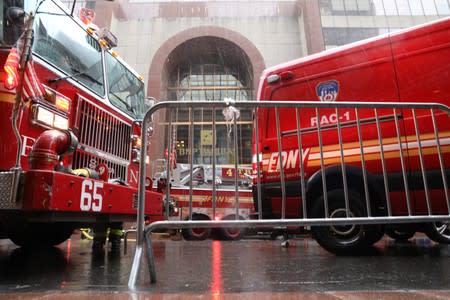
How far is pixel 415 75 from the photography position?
4.05m

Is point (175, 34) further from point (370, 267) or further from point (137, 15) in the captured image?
point (370, 267)

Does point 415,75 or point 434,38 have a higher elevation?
point 434,38

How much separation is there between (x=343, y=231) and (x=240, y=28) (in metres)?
19.9

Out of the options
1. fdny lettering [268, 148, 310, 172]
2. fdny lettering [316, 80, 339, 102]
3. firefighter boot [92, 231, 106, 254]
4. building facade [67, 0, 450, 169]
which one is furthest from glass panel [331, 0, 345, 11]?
firefighter boot [92, 231, 106, 254]

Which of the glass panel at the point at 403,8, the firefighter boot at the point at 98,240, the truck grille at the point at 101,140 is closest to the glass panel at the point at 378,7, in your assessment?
the glass panel at the point at 403,8

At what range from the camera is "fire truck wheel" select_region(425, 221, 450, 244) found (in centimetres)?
481

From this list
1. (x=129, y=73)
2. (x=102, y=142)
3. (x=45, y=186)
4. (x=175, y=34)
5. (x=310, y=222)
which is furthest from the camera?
(x=175, y=34)

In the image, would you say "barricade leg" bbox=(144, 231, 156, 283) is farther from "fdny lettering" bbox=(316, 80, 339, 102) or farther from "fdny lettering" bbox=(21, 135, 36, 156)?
"fdny lettering" bbox=(316, 80, 339, 102)

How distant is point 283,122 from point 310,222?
8.17ft

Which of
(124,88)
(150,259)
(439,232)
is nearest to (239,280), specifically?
(150,259)

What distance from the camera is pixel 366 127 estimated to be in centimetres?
408

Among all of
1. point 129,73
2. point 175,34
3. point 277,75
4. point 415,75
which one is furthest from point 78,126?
point 175,34

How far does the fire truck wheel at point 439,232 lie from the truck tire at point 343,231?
1335mm

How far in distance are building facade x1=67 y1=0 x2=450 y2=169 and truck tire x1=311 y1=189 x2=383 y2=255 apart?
17381 mm
